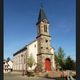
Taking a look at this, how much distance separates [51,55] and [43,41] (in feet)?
Answer: 3.90

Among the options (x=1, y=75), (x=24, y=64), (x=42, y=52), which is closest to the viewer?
(x=1, y=75)

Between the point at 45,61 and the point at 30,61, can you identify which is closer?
the point at 30,61

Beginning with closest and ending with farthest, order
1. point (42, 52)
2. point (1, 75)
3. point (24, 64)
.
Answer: point (1, 75) → point (24, 64) → point (42, 52)

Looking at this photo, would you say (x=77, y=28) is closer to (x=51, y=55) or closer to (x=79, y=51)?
(x=79, y=51)

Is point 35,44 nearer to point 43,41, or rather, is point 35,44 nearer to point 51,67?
point 43,41

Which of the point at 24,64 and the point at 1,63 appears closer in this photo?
the point at 1,63

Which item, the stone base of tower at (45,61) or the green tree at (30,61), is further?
the stone base of tower at (45,61)

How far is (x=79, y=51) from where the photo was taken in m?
0.92

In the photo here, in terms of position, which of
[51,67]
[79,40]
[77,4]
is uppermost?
[77,4]

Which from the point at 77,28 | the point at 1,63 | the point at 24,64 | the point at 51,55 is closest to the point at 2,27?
the point at 1,63

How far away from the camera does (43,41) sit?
15609mm

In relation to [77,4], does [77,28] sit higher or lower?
lower

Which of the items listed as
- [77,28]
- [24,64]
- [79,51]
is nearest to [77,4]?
[77,28]

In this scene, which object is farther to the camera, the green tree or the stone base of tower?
the stone base of tower
